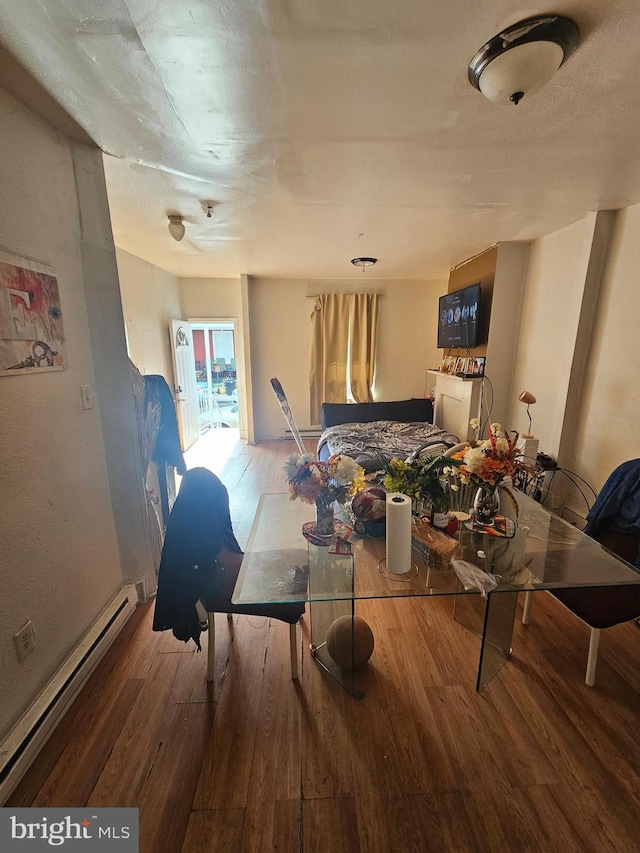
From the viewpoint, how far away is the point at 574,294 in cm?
274

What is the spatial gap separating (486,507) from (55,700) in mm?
1961

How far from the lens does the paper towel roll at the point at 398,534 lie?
128 cm

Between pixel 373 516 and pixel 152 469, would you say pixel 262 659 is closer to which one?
pixel 373 516

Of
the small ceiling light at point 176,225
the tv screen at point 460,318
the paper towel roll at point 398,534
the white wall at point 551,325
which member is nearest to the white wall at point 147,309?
the small ceiling light at point 176,225

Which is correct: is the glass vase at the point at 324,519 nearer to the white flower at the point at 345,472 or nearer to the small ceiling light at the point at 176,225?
the white flower at the point at 345,472

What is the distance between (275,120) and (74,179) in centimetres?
101

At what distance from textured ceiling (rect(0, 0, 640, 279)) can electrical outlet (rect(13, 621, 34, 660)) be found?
1925 mm

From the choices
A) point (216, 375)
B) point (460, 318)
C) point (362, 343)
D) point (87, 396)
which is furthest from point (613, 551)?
point (216, 375)

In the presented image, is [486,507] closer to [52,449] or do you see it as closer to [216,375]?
[52,449]

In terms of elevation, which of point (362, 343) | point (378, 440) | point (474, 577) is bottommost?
point (378, 440)

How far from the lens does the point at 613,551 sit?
1730 mm

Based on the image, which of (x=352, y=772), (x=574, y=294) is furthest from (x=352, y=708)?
(x=574, y=294)

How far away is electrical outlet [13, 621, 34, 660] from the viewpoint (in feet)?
4.05

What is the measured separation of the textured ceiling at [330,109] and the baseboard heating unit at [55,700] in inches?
87.4
